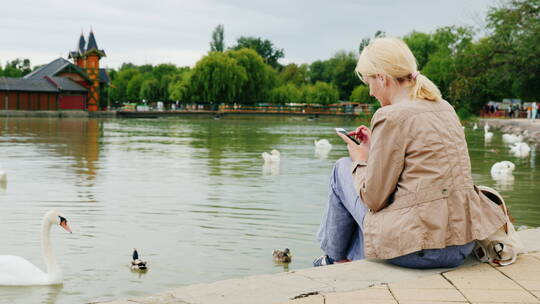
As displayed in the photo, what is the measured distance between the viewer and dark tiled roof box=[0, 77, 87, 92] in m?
60.3

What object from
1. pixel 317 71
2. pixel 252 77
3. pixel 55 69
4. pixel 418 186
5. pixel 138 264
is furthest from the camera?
pixel 317 71

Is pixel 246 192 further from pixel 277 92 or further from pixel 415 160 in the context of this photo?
pixel 277 92

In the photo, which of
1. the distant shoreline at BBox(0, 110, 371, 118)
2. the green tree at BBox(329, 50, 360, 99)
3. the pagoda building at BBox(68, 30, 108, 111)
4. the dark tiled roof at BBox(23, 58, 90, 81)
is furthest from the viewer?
the green tree at BBox(329, 50, 360, 99)

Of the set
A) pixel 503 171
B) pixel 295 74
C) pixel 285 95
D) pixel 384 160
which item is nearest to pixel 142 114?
pixel 285 95

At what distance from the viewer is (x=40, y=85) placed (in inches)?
2402

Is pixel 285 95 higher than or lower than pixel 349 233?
higher

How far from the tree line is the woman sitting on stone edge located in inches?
577

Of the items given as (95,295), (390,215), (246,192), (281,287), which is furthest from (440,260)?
(246,192)

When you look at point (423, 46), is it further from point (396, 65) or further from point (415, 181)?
point (415, 181)

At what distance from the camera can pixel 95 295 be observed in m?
5.56

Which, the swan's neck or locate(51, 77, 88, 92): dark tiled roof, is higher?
locate(51, 77, 88, 92): dark tiled roof

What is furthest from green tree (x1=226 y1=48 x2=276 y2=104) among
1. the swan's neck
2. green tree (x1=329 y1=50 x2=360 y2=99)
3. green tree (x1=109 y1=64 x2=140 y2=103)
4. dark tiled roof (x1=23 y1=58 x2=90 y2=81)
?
the swan's neck

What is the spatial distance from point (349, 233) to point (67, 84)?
62.1 m

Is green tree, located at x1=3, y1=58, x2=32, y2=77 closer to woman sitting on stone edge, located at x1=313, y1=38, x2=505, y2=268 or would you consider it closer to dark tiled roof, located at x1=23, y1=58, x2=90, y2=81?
dark tiled roof, located at x1=23, y1=58, x2=90, y2=81
